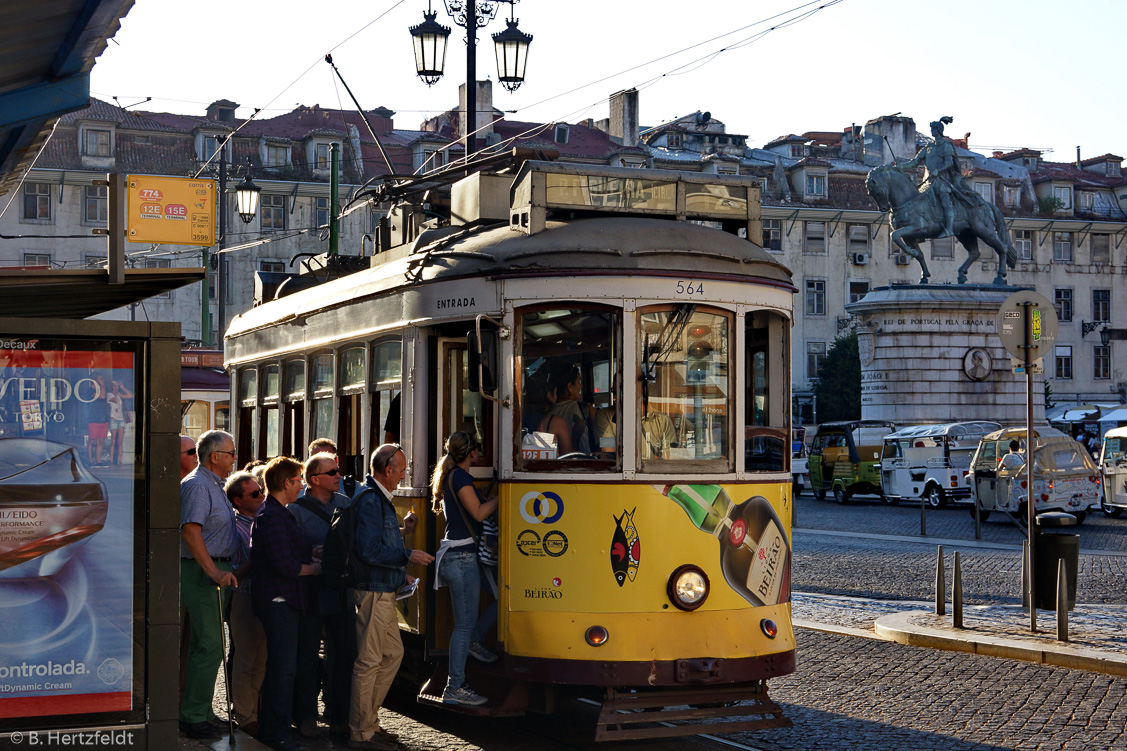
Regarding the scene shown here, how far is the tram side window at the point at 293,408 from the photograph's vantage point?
36.1 feet

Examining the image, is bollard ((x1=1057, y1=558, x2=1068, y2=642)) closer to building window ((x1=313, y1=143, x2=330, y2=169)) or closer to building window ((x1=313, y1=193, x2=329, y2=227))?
building window ((x1=313, y1=193, x2=329, y2=227))

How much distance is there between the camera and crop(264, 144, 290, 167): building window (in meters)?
61.0

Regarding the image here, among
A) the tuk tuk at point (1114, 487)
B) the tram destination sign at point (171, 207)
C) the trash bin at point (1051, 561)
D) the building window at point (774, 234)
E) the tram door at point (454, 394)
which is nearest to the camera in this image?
the tram door at point (454, 394)

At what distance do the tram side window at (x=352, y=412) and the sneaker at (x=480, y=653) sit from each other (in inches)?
80.9

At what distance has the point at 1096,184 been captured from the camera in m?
77.8

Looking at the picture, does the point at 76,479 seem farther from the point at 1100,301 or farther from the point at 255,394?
the point at 1100,301

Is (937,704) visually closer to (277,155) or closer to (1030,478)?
(1030,478)

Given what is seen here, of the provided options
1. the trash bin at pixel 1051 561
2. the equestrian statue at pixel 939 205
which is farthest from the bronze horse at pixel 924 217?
the trash bin at pixel 1051 561

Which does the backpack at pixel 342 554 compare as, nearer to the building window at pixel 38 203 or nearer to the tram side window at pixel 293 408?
the tram side window at pixel 293 408

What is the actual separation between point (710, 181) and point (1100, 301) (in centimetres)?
7244

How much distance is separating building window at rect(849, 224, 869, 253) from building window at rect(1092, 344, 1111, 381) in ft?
44.6

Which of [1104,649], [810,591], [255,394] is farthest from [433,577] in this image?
[810,591]

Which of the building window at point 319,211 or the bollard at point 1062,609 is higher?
the building window at point 319,211

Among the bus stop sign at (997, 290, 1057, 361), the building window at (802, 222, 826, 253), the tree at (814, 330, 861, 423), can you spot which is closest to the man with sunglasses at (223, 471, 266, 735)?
the bus stop sign at (997, 290, 1057, 361)
